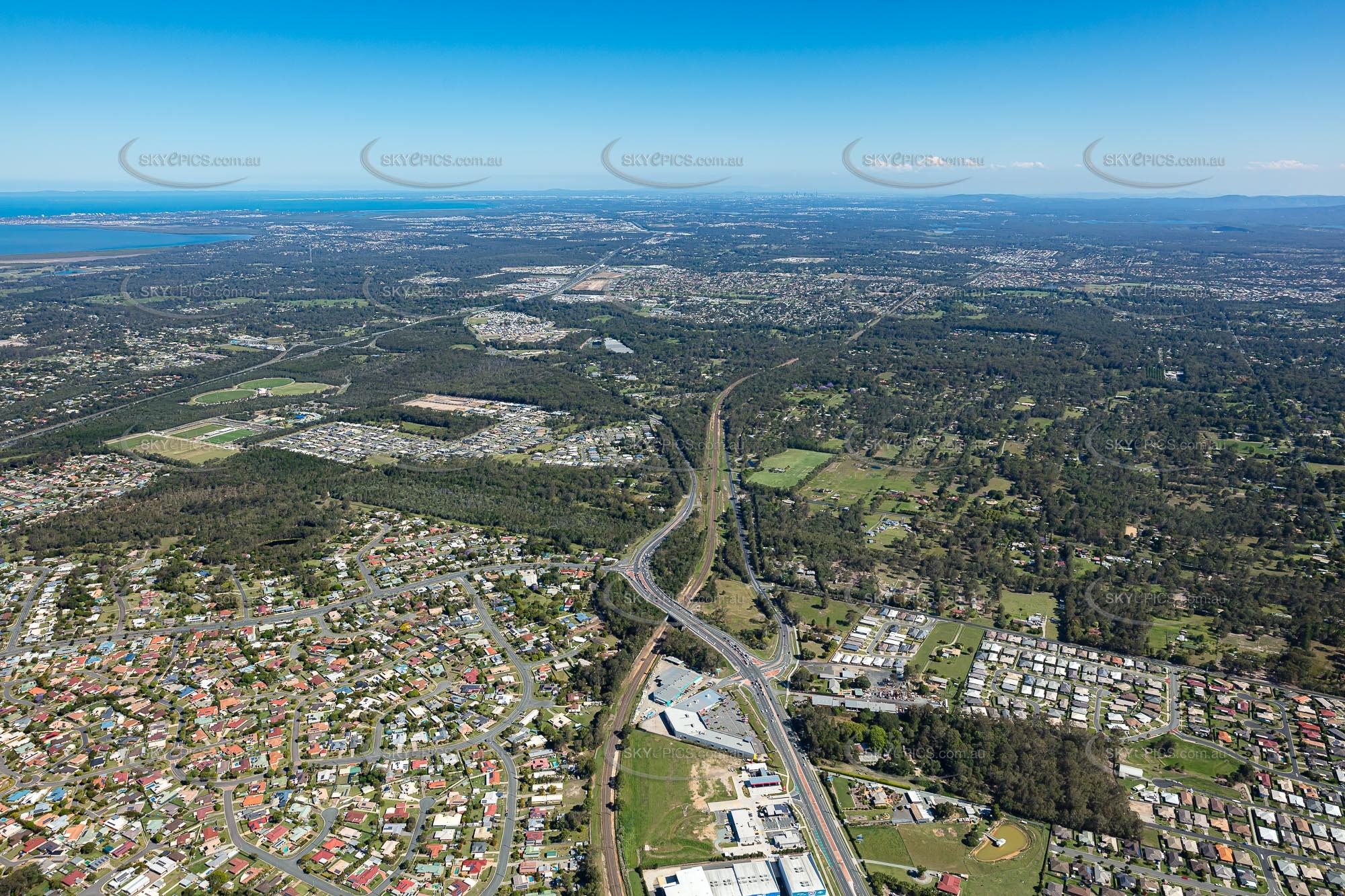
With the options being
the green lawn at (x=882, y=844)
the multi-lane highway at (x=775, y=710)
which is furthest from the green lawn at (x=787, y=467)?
the green lawn at (x=882, y=844)

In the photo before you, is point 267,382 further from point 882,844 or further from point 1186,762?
point 1186,762

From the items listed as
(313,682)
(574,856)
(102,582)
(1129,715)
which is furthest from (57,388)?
(1129,715)

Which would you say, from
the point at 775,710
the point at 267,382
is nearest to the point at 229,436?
the point at 267,382

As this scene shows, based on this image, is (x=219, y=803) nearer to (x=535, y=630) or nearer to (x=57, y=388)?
(x=535, y=630)
